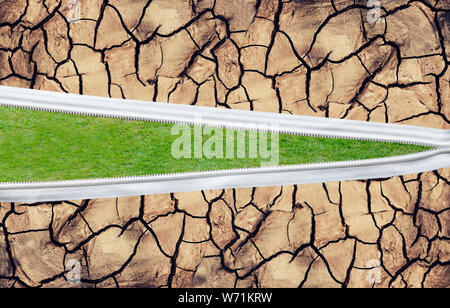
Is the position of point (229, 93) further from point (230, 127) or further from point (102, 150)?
point (102, 150)

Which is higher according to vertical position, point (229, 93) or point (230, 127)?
point (229, 93)

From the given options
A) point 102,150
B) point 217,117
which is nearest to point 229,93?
point 217,117

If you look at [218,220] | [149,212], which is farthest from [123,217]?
[218,220]

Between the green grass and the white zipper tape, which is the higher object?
the white zipper tape

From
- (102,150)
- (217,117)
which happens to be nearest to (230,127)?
(217,117)

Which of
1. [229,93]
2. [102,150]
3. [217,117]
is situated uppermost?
[229,93]

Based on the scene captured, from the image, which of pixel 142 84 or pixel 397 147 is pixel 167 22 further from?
pixel 397 147
